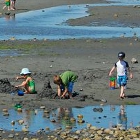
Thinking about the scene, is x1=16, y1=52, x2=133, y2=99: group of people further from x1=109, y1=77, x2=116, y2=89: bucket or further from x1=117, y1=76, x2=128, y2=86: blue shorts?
x1=109, y1=77, x2=116, y2=89: bucket

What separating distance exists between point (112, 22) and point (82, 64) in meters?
19.0

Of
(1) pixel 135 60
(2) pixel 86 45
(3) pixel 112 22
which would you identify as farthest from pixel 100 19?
(1) pixel 135 60

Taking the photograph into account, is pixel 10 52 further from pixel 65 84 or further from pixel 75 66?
pixel 65 84

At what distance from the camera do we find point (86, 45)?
3206cm

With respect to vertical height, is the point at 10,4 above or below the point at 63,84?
above

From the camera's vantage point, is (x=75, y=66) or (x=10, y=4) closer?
(x=75, y=66)

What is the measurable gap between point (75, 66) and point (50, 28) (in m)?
14.5

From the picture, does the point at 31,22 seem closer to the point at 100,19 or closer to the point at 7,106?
the point at 100,19

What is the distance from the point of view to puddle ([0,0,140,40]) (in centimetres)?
3647

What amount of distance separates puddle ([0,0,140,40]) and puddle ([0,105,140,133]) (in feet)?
55.7

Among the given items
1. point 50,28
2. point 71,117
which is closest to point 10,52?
point 50,28

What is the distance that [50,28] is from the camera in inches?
1561

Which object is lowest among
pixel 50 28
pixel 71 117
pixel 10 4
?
pixel 71 117

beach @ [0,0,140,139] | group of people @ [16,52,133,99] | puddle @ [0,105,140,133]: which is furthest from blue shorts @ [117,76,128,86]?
puddle @ [0,105,140,133]
